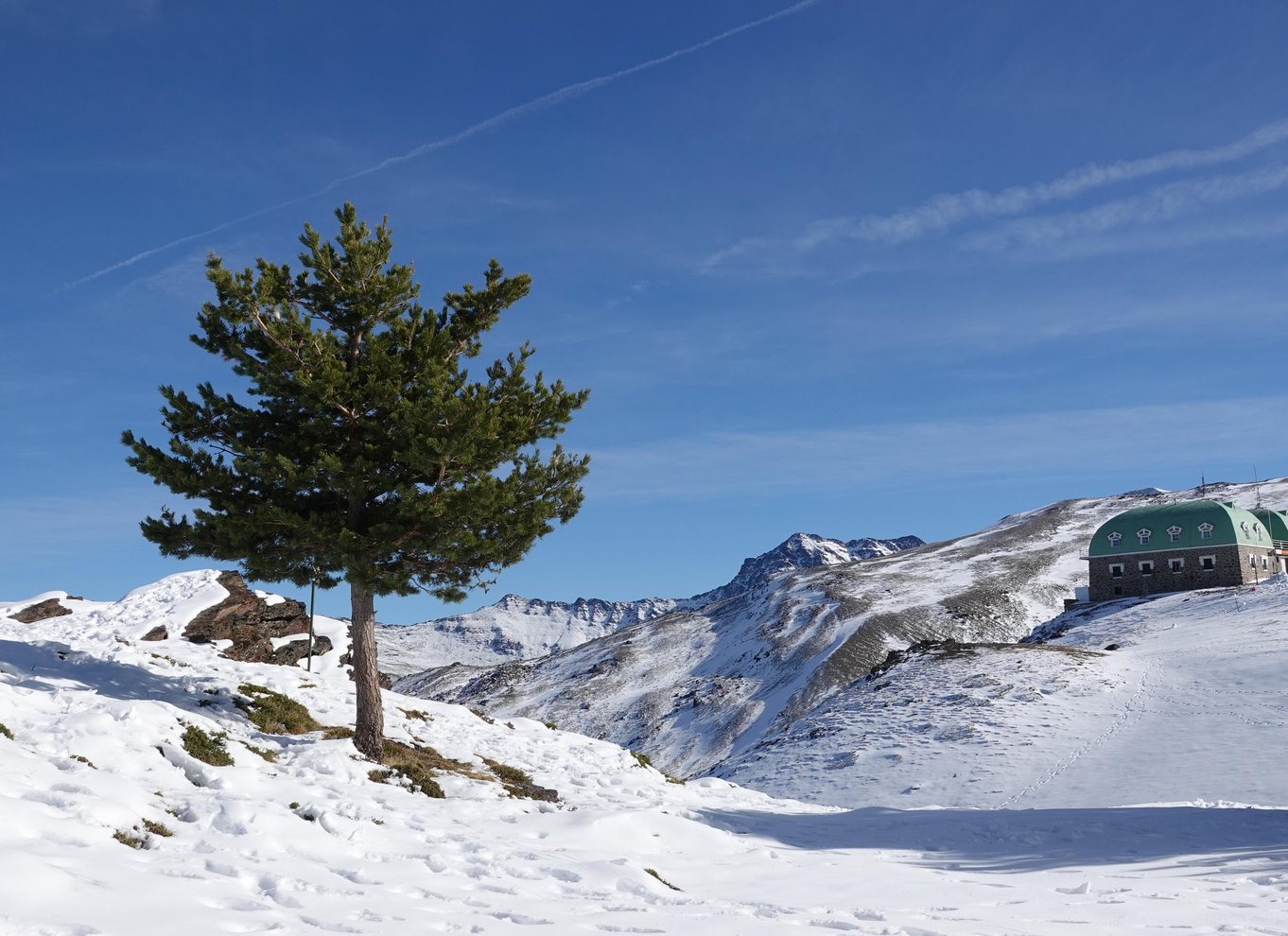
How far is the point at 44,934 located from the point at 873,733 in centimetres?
3723

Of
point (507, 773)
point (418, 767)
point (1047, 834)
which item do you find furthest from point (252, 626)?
point (1047, 834)

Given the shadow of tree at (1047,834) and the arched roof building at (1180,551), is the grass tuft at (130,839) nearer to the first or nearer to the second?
the shadow of tree at (1047,834)

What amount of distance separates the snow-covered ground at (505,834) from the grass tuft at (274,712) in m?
0.53

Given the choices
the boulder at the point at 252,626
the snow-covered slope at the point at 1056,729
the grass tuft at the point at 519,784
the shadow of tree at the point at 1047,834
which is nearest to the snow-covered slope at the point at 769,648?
the snow-covered slope at the point at 1056,729

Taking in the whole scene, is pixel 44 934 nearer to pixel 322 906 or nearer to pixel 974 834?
pixel 322 906

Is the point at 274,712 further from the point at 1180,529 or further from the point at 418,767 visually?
the point at 1180,529

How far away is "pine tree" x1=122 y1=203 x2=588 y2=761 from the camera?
18.7 meters

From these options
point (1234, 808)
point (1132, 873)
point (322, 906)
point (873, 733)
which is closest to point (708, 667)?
point (873, 733)

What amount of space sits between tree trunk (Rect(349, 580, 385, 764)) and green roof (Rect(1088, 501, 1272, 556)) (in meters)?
78.9

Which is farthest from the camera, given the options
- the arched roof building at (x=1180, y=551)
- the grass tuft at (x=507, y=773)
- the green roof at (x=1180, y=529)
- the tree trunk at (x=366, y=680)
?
the green roof at (x=1180, y=529)

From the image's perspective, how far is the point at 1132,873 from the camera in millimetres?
14531

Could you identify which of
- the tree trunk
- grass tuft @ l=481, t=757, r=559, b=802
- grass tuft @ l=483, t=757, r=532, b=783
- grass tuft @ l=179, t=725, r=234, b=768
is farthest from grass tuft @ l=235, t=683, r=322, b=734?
grass tuft @ l=481, t=757, r=559, b=802

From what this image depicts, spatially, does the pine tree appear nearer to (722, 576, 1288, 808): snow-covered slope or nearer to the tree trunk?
the tree trunk

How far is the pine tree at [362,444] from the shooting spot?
18.7 m
